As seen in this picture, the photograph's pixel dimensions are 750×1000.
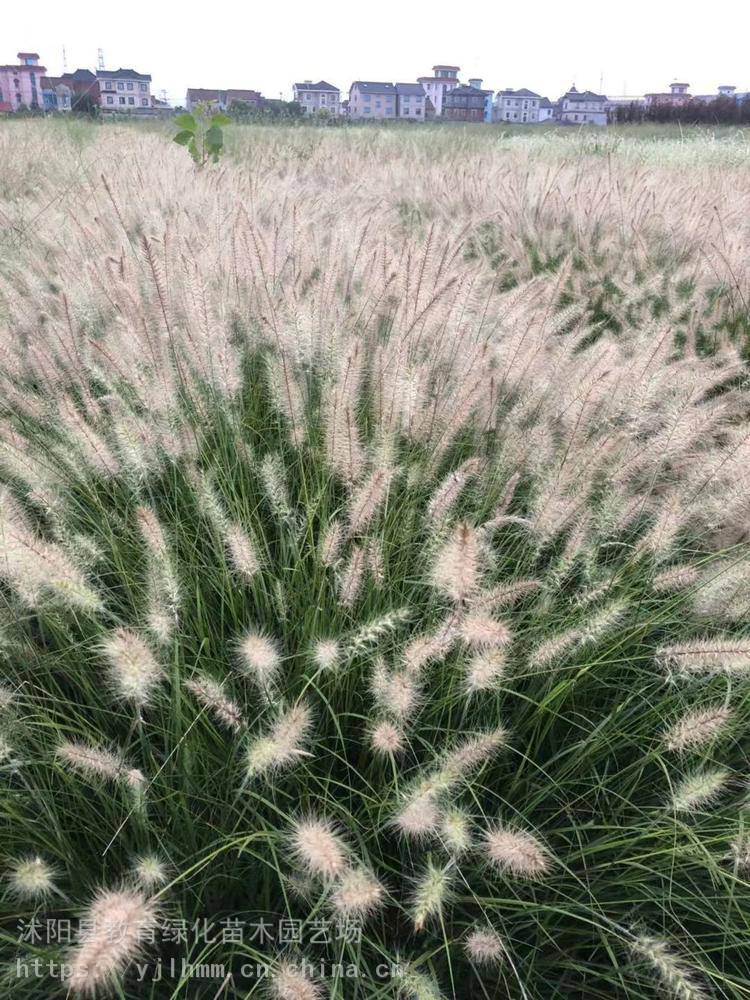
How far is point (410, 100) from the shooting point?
280ft

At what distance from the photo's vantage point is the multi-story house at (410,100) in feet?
272

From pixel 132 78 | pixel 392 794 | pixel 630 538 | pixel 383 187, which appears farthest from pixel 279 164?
pixel 132 78

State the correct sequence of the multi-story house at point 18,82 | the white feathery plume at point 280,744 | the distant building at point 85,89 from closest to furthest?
the white feathery plume at point 280,744
the distant building at point 85,89
the multi-story house at point 18,82

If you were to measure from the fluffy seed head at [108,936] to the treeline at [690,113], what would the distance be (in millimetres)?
24833

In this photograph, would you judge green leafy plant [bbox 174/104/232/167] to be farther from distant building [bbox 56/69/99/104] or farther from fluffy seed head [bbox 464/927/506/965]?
fluffy seed head [bbox 464/927/506/965]

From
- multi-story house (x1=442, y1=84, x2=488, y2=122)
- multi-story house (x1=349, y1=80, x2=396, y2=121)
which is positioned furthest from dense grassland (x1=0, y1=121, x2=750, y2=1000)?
multi-story house (x1=349, y1=80, x2=396, y2=121)

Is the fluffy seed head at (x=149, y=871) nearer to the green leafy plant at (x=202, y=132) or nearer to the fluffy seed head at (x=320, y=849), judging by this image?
the fluffy seed head at (x=320, y=849)

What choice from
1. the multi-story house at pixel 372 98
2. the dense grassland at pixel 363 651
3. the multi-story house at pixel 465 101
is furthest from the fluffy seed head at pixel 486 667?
the multi-story house at pixel 372 98

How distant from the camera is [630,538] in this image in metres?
1.96

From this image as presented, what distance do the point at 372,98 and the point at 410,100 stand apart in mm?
4995

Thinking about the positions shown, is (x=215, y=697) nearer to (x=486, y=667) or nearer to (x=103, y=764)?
(x=103, y=764)

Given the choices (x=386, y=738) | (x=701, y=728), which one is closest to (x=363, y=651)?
(x=386, y=738)

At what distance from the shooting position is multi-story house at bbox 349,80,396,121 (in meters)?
81.5

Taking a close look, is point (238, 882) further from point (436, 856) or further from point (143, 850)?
point (436, 856)
